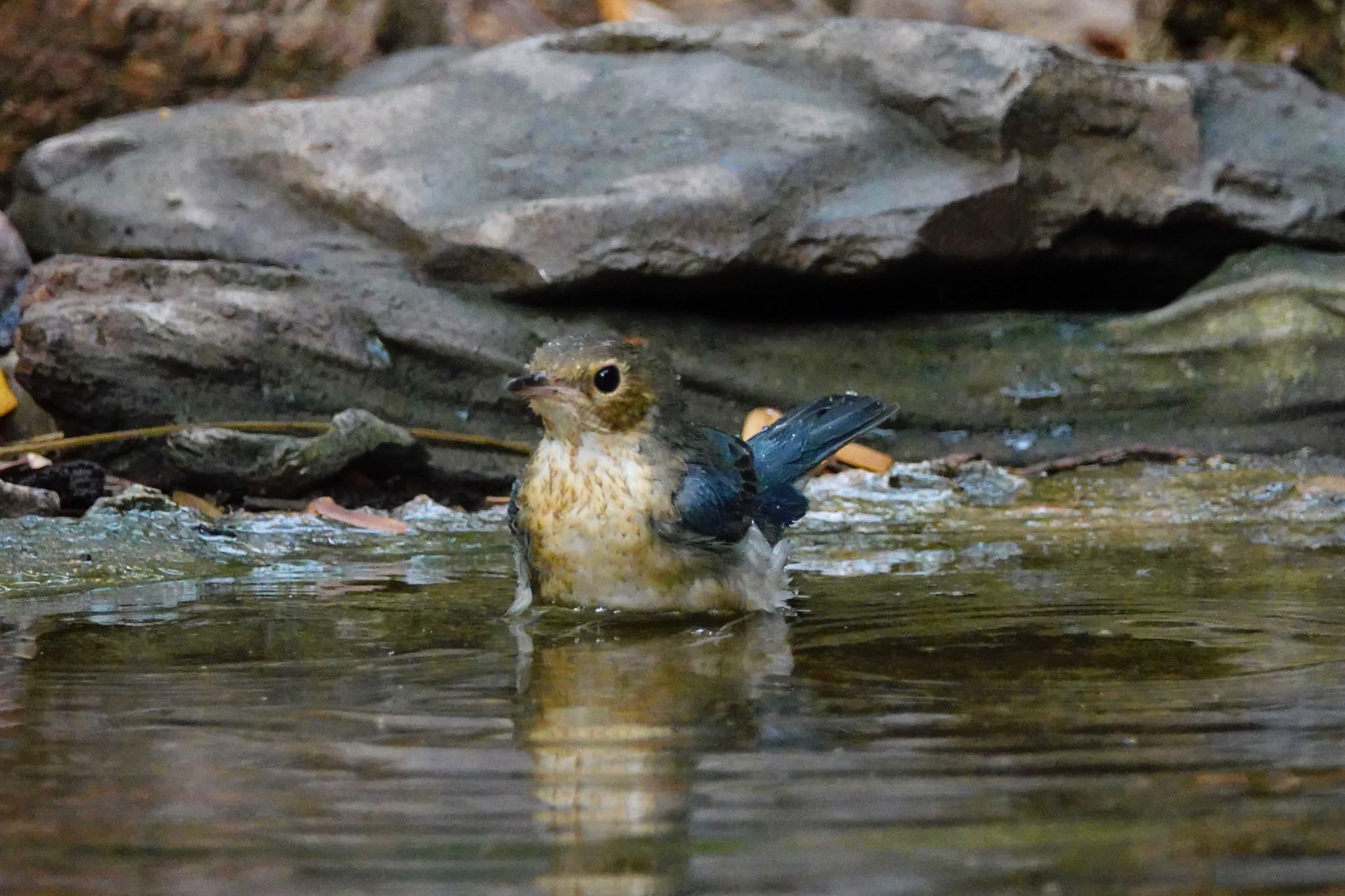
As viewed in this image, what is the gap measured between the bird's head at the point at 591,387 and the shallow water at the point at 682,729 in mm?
490

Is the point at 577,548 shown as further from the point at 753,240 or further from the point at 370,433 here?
the point at 753,240

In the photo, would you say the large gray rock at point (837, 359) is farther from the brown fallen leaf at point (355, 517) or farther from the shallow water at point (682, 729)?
the shallow water at point (682, 729)

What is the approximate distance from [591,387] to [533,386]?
163 millimetres

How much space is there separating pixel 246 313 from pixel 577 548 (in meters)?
2.74

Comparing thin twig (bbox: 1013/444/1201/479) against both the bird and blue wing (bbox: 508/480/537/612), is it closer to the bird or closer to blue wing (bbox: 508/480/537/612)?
the bird

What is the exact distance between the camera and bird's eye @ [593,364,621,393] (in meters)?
4.11

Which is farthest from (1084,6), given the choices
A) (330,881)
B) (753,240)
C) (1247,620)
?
(330,881)

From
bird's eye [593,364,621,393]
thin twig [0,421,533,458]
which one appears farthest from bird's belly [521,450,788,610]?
thin twig [0,421,533,458]

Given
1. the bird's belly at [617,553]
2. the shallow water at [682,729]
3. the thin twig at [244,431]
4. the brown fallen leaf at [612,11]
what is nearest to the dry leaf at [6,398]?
the thin twig at [244,431]

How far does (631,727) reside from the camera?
8.71ft

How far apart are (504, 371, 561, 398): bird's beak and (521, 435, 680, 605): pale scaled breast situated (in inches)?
6.9

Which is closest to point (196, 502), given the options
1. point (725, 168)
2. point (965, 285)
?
point (725, 168)

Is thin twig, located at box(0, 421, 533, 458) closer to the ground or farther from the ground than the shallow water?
closer to the ground

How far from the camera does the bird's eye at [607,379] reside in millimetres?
4113
